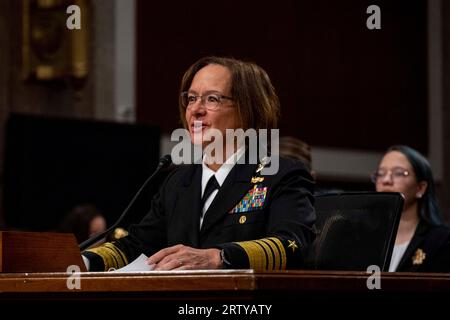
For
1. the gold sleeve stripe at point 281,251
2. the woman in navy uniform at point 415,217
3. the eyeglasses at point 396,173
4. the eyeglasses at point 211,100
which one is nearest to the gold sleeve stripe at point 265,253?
the gold sleeve stripe at point 281,251

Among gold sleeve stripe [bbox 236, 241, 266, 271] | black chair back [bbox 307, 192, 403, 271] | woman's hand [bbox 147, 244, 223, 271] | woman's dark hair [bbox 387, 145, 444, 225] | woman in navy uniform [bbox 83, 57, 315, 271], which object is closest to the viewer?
woman's hand [bbox 147, 244, 223, 271]

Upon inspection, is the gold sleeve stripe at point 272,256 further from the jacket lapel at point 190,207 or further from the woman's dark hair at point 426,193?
the woman's dark hair at point 426,193

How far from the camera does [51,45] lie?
21.3ft

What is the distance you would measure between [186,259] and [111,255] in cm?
53

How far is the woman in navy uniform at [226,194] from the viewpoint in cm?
237

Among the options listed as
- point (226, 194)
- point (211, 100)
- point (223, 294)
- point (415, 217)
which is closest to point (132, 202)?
point (226, 194)

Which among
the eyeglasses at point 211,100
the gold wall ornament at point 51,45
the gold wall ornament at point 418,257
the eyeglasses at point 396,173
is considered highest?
the gold wall ornament at point 51,45

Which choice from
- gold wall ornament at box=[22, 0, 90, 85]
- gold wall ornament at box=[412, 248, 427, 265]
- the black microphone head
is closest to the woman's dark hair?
gold wall ornament at box=[412, 248, 427, 265]

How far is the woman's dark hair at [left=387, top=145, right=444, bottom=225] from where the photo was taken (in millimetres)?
4070

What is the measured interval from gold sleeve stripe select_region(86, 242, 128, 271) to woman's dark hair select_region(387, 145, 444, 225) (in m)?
1.85

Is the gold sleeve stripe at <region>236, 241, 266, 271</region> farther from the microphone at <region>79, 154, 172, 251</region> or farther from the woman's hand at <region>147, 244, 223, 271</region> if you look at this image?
the microphone at <region>79, 154, 172, 251</region>

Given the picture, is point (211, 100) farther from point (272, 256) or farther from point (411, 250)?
point (411, 250)

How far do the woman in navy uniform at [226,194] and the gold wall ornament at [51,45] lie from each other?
3863 mm

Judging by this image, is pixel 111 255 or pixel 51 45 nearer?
pixel 111 255
